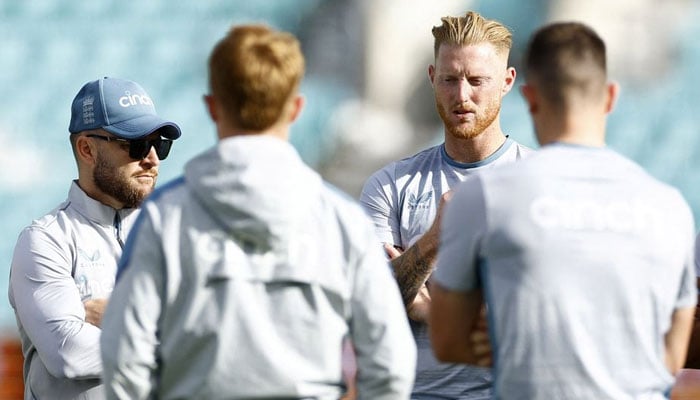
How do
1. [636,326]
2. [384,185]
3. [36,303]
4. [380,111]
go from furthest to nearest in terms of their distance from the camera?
[380,111] < [384,185] < [36,303] < [636,326]

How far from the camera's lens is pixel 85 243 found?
3.81 m

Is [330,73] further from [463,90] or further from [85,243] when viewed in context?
[85,243]

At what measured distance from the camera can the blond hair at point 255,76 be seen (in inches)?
103

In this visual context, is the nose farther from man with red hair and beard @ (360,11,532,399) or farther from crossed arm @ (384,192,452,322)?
crossed arm @ (384,192,452,322)

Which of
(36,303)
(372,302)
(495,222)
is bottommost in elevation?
(36,303)

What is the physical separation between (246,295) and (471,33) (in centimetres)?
173

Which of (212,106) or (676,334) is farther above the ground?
(212,106)

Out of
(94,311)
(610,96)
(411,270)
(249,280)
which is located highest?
(610,96)

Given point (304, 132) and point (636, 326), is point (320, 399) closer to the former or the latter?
point (636, 326)

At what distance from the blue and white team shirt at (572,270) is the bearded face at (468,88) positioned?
54.5 inches

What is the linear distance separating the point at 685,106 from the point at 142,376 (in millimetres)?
6012

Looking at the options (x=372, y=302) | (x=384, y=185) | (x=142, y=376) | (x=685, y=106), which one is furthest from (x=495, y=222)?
(x=685, y=106)

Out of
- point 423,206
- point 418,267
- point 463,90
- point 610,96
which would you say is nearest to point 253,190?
point 610,96

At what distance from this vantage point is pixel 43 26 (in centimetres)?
792
